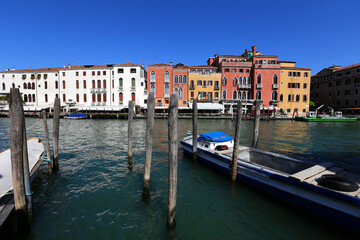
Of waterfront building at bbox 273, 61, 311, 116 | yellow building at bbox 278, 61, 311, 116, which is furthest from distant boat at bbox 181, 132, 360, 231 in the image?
yellow building at bbox 278, 61, 311, 116

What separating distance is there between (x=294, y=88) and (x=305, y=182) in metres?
42.4

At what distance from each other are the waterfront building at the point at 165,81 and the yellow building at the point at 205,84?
1.30m

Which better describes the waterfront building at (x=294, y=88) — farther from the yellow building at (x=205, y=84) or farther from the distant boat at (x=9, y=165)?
the distant boat at (x=9, y=165)

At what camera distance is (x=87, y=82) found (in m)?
41.3

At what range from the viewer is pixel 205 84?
40.3 metres

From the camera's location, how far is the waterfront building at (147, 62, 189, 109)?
129 feet

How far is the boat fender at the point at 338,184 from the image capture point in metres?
4.38

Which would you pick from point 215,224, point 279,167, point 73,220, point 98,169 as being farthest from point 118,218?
point 279,167

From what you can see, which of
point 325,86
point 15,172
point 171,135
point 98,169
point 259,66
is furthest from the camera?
point 325,86

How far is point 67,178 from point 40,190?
1034 millimetres

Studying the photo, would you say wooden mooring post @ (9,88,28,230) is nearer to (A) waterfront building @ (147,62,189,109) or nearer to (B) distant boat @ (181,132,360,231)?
(B) distant boat @ (181,132,360,231)

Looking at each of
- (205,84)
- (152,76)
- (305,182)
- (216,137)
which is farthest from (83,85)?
(305,182)

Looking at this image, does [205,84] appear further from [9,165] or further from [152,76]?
[9,165]

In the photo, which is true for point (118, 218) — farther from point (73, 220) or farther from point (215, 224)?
point (215, 224)
